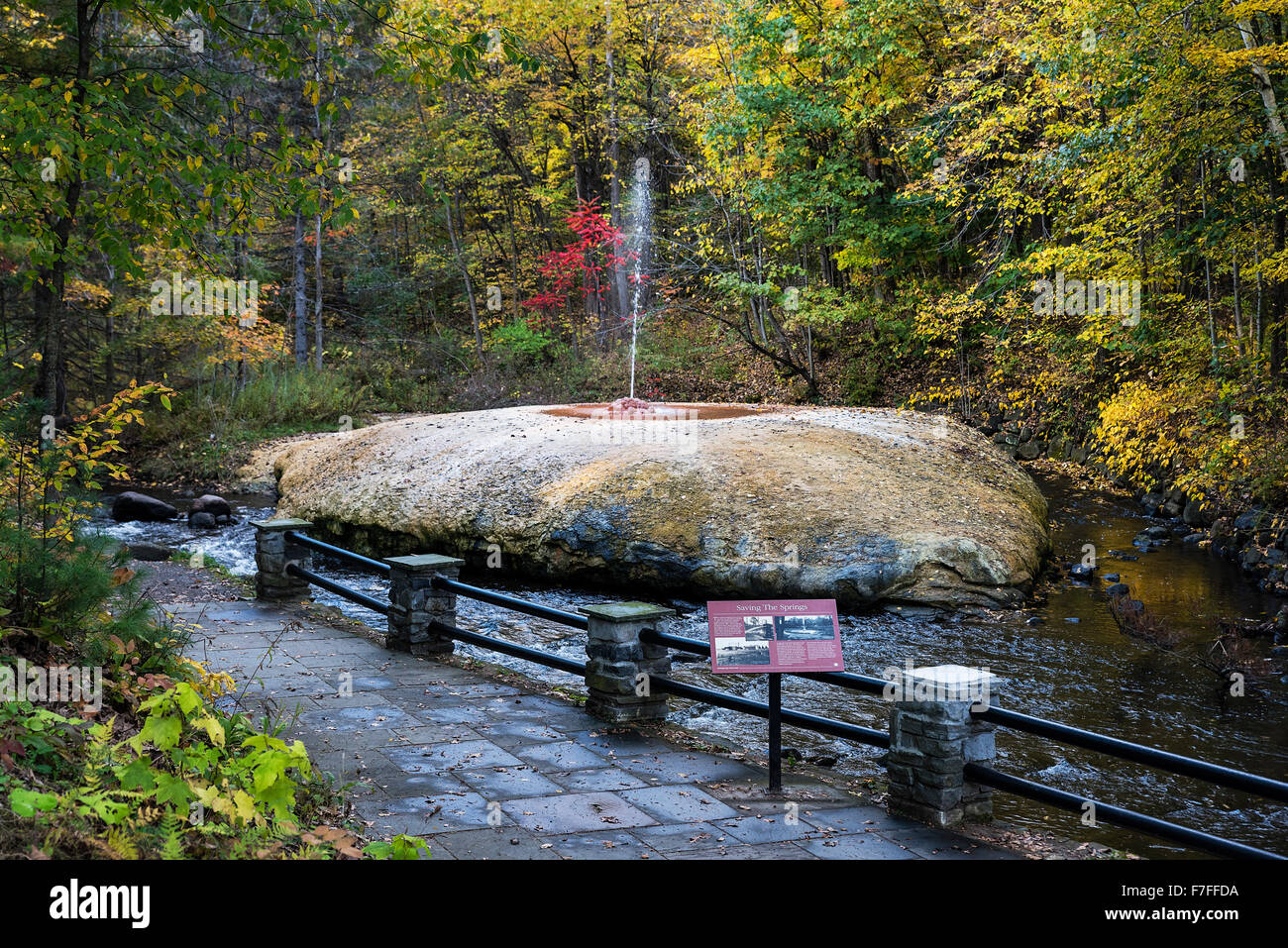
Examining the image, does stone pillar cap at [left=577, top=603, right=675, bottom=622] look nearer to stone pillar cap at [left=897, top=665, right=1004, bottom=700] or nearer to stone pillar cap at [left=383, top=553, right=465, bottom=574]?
stone pillar cap at [left=897, top=665, right=1004, bottom=700]

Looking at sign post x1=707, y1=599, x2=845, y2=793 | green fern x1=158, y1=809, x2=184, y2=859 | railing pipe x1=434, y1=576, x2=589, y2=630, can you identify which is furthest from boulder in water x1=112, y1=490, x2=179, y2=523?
green fern x1=158, y1=809, x2=184, y2=859

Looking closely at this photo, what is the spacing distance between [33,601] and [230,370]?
2181 centimetres

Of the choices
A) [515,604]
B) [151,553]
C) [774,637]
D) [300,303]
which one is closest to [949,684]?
[774,637]

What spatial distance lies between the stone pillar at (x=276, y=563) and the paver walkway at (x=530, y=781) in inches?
101

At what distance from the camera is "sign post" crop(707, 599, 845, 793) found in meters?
5.50

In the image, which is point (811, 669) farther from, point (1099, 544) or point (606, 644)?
point (1099, 544)

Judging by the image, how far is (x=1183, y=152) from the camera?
1262cm

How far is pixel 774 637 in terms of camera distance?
18.2ft

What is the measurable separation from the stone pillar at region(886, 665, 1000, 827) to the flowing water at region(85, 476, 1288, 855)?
3.24ft

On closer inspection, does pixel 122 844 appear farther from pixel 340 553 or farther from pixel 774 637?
pixel 340 553

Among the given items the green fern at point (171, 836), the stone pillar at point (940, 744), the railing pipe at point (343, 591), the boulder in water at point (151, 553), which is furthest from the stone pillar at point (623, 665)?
the boulder in water at point (151, 553)

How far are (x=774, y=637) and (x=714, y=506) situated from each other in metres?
6.50

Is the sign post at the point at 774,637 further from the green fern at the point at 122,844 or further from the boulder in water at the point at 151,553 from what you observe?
the boulder in water at the point at 151,553

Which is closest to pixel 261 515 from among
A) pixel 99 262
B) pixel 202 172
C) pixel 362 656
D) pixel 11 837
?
pixel 99 262
